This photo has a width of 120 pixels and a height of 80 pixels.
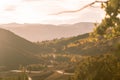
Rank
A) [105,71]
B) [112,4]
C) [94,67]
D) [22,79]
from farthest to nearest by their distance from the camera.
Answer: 1. [22,79]
2. [94,67]
3. [105,71]
4. [112,4]

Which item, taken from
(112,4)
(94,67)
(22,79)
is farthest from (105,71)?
(22,79)

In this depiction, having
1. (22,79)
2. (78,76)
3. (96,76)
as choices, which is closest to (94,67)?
(78,76)

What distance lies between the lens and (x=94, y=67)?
189 feet

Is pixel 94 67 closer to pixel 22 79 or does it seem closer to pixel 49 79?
pixel 22 79

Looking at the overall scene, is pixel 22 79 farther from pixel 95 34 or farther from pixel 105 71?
pixel 95 34

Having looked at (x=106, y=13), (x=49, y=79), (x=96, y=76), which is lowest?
(x=49, y=79)

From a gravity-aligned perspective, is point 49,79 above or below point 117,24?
below

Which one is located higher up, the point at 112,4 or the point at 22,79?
the point at 112,4

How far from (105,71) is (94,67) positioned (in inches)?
485

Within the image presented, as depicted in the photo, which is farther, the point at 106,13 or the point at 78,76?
the point at 78,76

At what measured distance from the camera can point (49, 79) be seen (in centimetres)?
14462

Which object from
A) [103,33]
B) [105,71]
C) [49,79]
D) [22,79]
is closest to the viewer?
[103,33]

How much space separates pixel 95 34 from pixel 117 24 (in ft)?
8.95

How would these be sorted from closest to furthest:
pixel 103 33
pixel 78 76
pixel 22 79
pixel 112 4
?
pixel 112 4 < pixel 103 33 < pixel 78 76 < pixel 22 79
